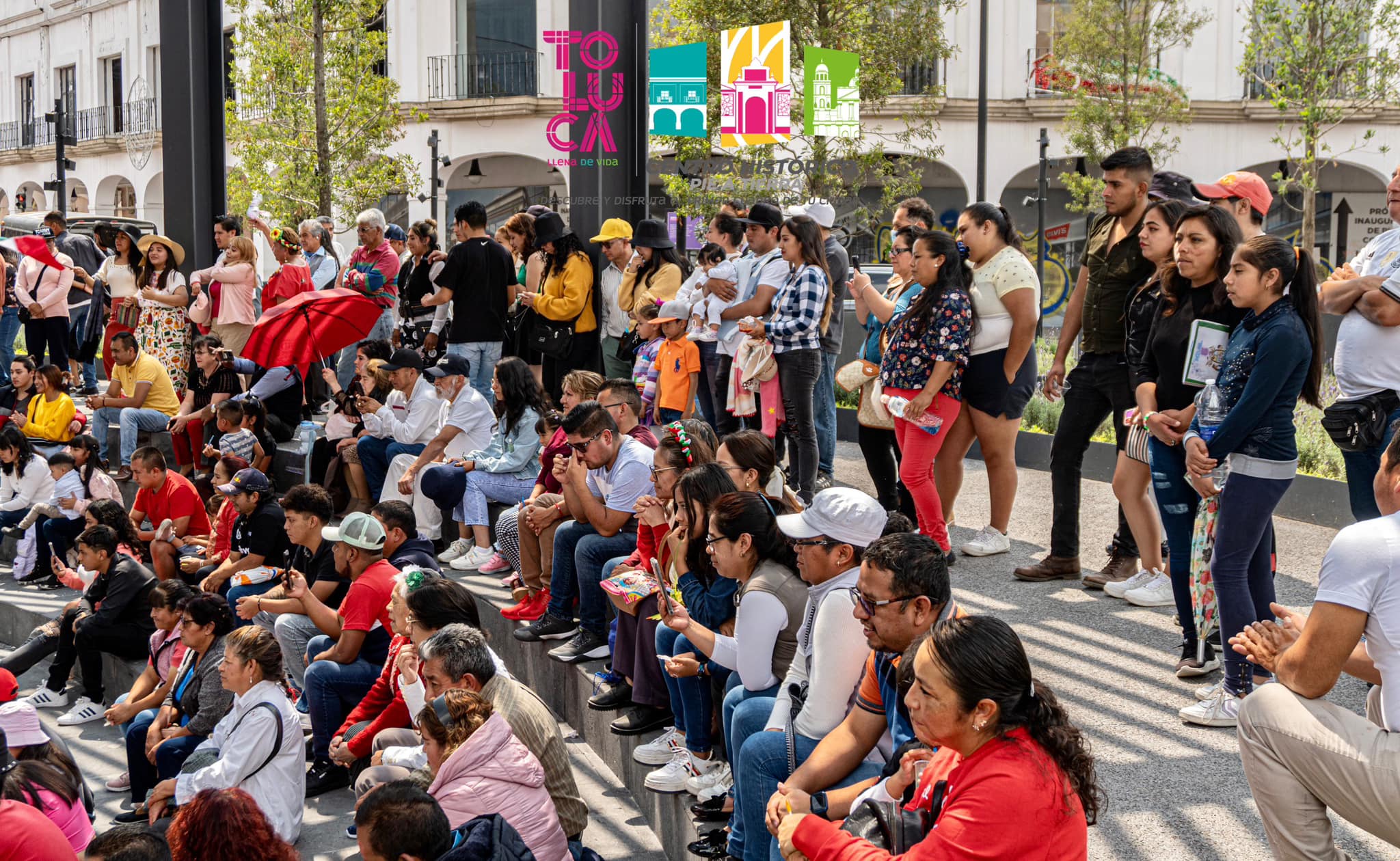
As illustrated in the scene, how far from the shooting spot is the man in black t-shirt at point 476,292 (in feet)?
31.8

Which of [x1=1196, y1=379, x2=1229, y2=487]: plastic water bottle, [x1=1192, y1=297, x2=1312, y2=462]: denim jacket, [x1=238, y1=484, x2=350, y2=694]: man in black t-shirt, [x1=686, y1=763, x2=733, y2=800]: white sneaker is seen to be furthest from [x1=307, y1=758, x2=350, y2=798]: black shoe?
[x1=1192, y1=297, x2=1312, y2=462]: denim jacket

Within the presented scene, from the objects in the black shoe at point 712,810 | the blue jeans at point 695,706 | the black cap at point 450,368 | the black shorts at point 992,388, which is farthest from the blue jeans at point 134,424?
the black shoe at point 712,810

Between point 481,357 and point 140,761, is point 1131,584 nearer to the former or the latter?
point 140,761

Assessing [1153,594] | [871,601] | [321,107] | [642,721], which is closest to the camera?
[871,601]

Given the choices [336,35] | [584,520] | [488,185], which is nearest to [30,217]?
[336,35]

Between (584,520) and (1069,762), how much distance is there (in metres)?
4.04

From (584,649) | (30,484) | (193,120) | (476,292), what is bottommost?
(584,649)

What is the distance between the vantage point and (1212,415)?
4918 millimetres

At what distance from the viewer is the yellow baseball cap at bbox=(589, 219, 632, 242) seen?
913cm

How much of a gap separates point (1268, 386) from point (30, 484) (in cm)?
983

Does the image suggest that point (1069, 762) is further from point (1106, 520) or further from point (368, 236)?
point (368, 236)

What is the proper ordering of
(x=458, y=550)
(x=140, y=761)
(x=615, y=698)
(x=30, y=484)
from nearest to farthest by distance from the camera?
(x=615, y=698) → (x=140, y=761) → (x=458, y=550) → (x=30, y=484)

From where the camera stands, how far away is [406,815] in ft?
13.7

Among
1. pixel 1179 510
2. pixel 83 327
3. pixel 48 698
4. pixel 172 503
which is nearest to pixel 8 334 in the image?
pixel 83 327
